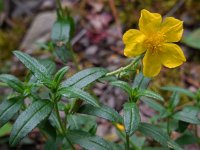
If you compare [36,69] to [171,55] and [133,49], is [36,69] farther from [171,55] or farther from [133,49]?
[171,55]

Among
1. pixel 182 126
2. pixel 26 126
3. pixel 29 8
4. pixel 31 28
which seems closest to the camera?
pixel 26 126

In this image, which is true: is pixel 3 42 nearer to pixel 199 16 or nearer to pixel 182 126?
pixel 199 16

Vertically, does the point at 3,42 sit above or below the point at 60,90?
below

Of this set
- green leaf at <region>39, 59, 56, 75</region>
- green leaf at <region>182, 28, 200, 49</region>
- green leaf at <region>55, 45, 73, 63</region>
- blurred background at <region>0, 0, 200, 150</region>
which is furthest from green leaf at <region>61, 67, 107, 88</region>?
green leaf at <region>182, 28, 200, 49</region>

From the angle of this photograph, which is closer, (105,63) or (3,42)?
(105,63)

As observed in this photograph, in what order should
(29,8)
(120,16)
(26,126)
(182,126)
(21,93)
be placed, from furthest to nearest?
(29,8) → (120,16) → (182,126) → (21,93) → (26,126)

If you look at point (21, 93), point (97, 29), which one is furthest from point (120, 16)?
point (21, 93)

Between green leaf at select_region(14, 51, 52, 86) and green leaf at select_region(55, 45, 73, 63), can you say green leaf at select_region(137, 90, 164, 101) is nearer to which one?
green leaf at select_region(14, 51, 52, 86)

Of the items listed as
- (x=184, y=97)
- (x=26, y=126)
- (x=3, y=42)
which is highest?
(x=26, y=126)
